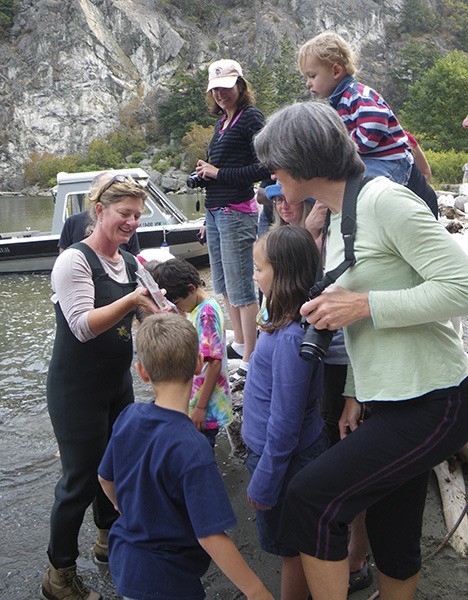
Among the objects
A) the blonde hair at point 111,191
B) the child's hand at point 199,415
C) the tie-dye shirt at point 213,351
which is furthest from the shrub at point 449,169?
the blonde hair at point 111,191

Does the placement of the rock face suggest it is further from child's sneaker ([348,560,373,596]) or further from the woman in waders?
child's sneaker ([348,560,373,596])

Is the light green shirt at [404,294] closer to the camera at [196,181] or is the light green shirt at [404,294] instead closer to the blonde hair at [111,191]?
the blonde hair at [111,191]

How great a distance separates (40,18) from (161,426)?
85292 millimetres

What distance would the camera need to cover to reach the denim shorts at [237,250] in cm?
434

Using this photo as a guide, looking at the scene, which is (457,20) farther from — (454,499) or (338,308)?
(338,308)

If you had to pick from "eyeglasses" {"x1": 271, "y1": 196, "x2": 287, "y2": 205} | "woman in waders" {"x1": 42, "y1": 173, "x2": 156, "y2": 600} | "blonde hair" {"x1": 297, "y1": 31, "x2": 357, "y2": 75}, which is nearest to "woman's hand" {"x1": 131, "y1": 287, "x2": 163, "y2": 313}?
"woman in waders" {"x1": 42, "y1": 173, "x2": 156, "y2": 600}

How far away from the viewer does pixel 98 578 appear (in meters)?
2.90

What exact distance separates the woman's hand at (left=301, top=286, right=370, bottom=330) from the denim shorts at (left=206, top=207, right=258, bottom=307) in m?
2.62

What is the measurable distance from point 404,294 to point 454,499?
1.89m

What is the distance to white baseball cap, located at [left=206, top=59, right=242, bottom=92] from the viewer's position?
416cm

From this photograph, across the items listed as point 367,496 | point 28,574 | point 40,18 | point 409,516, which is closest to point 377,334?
point 367,496

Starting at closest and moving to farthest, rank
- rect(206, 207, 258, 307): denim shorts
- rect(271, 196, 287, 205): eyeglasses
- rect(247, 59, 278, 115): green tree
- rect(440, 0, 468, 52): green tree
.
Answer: rect(271, 196, 287, 205): eyeglasses
rect(206, 207, 258, 307): denim shorts
rect(247, 59, 278, 115): green tree
rect(440, 0, 468, 52): green tree

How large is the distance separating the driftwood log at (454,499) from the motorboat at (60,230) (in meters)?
9.06

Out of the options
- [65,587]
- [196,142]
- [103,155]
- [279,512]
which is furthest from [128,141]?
[279,512]
